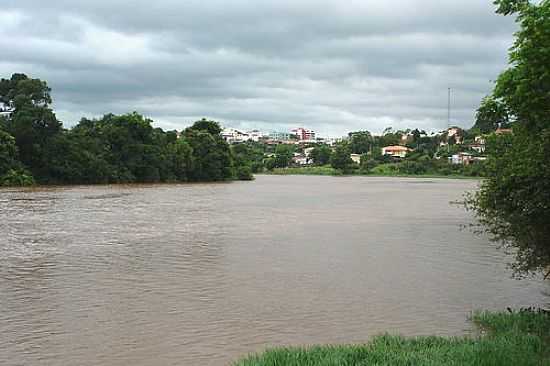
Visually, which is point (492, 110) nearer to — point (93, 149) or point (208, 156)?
point (93, 149)

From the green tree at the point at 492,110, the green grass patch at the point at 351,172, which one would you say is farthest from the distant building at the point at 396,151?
the green tree at the point at 492,110

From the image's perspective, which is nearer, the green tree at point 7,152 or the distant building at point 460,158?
the green tree at point 7,152

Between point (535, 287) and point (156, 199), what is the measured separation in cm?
3725

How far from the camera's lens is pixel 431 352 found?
837 centimetres

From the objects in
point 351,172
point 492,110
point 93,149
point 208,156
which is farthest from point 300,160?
point 492,110

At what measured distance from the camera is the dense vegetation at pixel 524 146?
7566 millimetres

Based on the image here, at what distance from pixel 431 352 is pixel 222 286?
8203 millimetres

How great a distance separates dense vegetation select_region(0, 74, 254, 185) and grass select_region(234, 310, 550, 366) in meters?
56.9

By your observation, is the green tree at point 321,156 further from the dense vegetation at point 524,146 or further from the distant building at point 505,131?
the dense vegetation at point 524,146

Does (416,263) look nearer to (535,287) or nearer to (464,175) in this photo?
(535,287)

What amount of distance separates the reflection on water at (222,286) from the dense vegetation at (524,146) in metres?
2.26

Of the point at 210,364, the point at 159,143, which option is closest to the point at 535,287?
the point at 210,364

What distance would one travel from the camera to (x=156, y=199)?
4919 cm

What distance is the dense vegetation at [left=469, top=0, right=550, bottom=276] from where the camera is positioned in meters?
7.57
